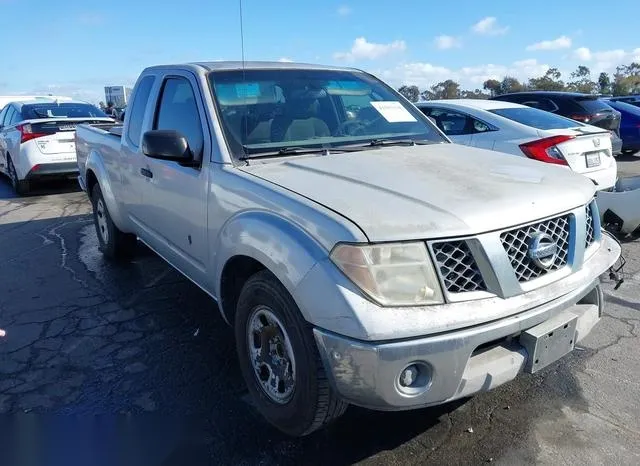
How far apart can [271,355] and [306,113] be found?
1.67m

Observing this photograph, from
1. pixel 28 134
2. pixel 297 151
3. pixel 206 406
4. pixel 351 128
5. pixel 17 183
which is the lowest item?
pixel 206 406

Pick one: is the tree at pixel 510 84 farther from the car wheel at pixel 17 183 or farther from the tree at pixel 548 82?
the car wheel at pixel 17 183

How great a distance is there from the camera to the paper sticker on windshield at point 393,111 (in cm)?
387

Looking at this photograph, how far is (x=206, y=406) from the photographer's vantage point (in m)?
3.05

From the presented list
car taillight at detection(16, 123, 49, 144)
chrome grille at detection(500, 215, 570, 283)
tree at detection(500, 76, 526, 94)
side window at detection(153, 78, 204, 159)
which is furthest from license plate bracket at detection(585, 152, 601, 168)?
tree at detection(500, 76, 526, 94)

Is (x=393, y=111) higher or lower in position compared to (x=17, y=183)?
higher

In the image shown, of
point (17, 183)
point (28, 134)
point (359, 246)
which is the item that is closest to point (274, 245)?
point (359, 246)

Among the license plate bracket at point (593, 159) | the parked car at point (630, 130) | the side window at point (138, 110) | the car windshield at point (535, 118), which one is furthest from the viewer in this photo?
the parked car at point (630, 130)

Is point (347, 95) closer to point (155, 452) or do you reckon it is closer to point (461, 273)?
point (461, 273)

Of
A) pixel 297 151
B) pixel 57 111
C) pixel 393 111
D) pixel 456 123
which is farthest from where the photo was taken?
pixel 57 111

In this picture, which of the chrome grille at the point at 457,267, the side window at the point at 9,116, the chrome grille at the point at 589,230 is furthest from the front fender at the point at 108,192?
the side window at the point at 9,116

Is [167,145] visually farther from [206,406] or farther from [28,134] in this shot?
[28,134]

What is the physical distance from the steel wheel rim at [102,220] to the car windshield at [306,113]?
260 centimetres

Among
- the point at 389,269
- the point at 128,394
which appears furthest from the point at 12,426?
the point at 389,269
